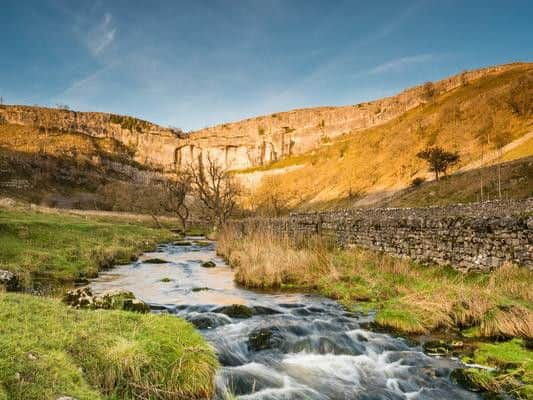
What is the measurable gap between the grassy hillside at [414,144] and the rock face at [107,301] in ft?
140

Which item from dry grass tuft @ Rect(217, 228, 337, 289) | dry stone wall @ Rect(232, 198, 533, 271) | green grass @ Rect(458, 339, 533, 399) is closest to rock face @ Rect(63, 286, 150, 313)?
dry grass tuft @ Rect(217, 228, 337, 289)

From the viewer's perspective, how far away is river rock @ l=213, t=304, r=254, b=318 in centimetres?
1063

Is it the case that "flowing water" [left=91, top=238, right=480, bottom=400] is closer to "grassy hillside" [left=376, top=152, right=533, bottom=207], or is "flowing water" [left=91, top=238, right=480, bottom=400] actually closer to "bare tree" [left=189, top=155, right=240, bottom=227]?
"bare tree" [left=189, top=155, right=240, bottom=227]

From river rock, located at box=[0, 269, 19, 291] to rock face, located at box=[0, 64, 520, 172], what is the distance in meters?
127

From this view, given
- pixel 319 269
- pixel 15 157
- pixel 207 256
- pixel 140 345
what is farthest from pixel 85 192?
pixel 140 345

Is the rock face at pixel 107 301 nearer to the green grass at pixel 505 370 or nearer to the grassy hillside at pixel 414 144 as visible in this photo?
the green grass at pixel 505 370

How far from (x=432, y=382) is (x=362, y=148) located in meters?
94.7

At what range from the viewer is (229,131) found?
17012cm

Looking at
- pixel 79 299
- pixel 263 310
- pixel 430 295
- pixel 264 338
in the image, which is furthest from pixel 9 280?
pixel 430 295

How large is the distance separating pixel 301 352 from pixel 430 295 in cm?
403

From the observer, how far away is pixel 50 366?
4441 millimetres

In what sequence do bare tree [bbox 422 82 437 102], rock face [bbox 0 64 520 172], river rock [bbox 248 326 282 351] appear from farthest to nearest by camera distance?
rock face [bbox 0 64 520 172], bare tree [bbox 422 82 437 102], river rock [bbox 248 326 282 351]

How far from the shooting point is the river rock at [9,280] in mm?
11459

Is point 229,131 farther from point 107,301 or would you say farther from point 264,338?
point 264,338
